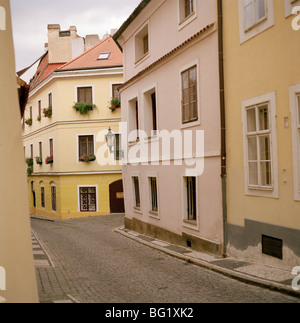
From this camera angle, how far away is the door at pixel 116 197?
28.5 m

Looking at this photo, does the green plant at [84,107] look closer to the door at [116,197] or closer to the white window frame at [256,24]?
the door at [116,197]

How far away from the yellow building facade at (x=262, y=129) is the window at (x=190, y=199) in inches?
99.8

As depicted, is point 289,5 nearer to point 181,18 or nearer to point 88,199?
point 181,18

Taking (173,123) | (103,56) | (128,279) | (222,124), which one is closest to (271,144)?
(222,124)

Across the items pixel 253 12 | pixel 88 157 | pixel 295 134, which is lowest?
pixel 295 134

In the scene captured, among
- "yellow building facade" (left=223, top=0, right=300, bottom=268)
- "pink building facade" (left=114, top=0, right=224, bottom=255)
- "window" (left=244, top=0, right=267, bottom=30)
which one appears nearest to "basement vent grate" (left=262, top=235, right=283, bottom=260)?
"yellow building facade" (left=223, top=0, right=300, bottom=268)

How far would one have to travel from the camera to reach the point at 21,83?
11.6 meters

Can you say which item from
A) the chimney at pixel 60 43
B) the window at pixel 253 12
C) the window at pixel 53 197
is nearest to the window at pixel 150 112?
the window at pixel 253 12

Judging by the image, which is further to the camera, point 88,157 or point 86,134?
point 86,134

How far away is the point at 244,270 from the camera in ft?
30.0

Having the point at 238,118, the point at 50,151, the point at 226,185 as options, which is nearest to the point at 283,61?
the point at 238,118

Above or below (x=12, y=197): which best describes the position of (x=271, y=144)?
above

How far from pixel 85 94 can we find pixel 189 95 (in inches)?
673
